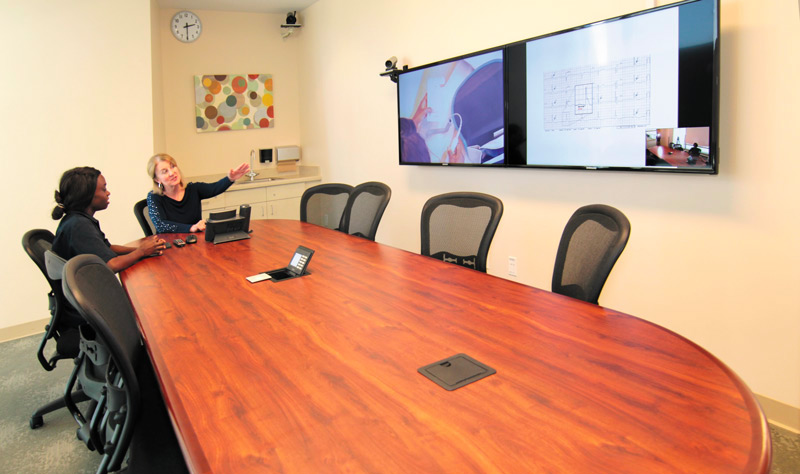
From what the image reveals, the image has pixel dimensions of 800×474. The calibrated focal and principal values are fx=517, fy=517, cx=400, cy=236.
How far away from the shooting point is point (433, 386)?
1312 millimetres

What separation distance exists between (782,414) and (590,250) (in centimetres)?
141

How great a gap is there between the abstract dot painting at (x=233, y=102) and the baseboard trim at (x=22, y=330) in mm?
2651

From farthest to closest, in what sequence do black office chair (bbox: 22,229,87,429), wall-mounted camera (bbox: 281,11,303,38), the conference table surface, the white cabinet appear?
wall-mounted camera (bbox: 281,11,303,38), the white cabinet, black office chair (bbox: 22,229,87,429), the conference table surface

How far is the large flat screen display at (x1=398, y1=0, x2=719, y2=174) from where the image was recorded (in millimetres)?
2486

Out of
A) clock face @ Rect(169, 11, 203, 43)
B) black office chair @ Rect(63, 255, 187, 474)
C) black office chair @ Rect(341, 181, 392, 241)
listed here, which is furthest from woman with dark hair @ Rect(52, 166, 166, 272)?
clock face @ Rect(169, 11, 203, 43)

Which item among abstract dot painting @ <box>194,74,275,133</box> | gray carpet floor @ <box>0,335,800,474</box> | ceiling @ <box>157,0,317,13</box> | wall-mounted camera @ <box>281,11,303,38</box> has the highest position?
ceiling @ <box>157,0,317,13</box>

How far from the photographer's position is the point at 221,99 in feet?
19.7

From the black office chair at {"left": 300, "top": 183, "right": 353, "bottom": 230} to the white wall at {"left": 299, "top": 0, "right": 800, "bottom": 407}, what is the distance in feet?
3.41

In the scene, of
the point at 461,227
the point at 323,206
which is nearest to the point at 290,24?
the point at 323,206

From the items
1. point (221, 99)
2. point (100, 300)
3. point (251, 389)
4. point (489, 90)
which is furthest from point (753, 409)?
point (221, 99)

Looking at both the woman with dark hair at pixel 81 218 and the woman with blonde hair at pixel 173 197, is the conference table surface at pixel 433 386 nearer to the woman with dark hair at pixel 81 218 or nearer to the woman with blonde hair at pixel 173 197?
the woman with dark hair at pixel 81 218

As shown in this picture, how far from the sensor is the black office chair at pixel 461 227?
8.48 ft

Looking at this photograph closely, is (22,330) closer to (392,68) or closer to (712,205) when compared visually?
(392,68)

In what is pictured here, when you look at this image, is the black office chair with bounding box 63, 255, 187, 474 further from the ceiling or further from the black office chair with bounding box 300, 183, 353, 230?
the ceiling
